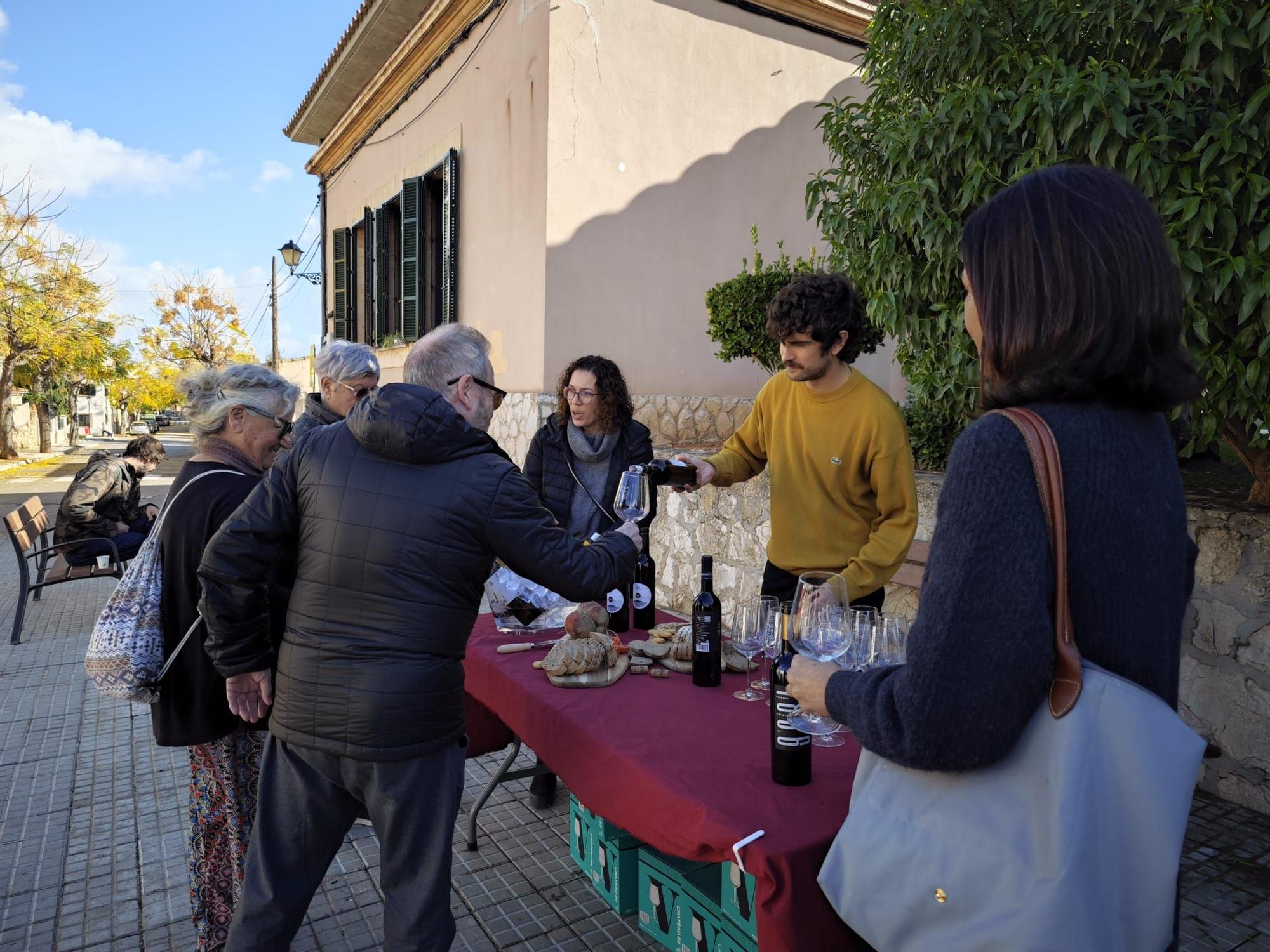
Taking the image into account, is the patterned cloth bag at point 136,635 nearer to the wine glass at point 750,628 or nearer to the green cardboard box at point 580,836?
the green cardboard box at point 580,836

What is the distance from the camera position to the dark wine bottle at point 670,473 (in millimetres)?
2521

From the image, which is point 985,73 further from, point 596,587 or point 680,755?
point 680,755

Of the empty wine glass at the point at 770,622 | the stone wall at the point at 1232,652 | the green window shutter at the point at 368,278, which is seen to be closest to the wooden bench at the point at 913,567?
the stone wall at the point at 1232,652

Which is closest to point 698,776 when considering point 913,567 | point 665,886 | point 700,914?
point 700,914

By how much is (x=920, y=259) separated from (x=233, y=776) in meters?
3.18

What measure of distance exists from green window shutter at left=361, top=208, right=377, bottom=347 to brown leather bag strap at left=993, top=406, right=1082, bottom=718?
1153 centimetres

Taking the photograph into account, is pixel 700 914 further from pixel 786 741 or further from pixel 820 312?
pixel 820 312

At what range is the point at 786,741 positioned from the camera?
1575mm

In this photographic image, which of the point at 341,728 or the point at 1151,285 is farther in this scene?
the point at 341,728

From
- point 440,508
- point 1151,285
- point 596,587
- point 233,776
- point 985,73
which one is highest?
point 985,73

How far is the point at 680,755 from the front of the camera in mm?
1747

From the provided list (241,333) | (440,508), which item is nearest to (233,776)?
(440,508)

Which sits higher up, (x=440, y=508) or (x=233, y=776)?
(x=440, y=508)

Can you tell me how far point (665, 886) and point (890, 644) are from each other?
3.27 feet
